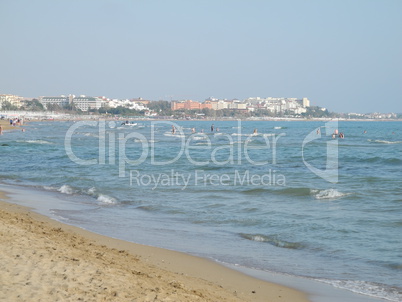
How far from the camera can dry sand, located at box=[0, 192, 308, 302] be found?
5.29 meters

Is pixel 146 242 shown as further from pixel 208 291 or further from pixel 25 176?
pixel 25 176

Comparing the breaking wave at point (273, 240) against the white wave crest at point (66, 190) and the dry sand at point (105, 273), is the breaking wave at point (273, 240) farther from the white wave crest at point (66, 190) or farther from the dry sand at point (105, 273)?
the white wave crest at point (66, 190)

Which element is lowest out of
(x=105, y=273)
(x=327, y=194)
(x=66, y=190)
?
(x=66, y=190)

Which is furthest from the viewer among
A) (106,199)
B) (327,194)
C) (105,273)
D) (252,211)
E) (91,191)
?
(91,191)

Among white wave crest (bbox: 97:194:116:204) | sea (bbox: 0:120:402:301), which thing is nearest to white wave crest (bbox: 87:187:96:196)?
sea (bbox: 0:120:402:301)

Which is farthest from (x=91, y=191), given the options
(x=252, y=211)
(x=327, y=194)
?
(x=327, y=194)

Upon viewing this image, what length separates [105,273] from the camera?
6.10m

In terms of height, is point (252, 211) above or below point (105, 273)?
below

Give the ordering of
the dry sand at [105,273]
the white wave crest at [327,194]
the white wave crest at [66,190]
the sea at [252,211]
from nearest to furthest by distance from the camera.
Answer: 1. the dry sand at [105,273]
2. the sea at [252,211]
3. the white wave crest at [327,194]
4. the white wave crest at [66,190]

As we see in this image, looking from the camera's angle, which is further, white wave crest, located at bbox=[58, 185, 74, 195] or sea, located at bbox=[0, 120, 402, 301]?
white wave crest, located at bbox=[58, 185, 74, 195]

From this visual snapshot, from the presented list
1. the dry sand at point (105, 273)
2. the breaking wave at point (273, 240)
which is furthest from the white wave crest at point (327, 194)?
the dry sand at point (105, 273)

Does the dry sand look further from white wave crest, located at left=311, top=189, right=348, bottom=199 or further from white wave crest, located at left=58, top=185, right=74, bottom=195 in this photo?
white wave crest, located at left=311, top=189, right=348, bottom=199

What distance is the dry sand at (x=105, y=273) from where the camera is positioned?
5.29 metres

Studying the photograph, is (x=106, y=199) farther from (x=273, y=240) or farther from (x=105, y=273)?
(x=105, y=273)
